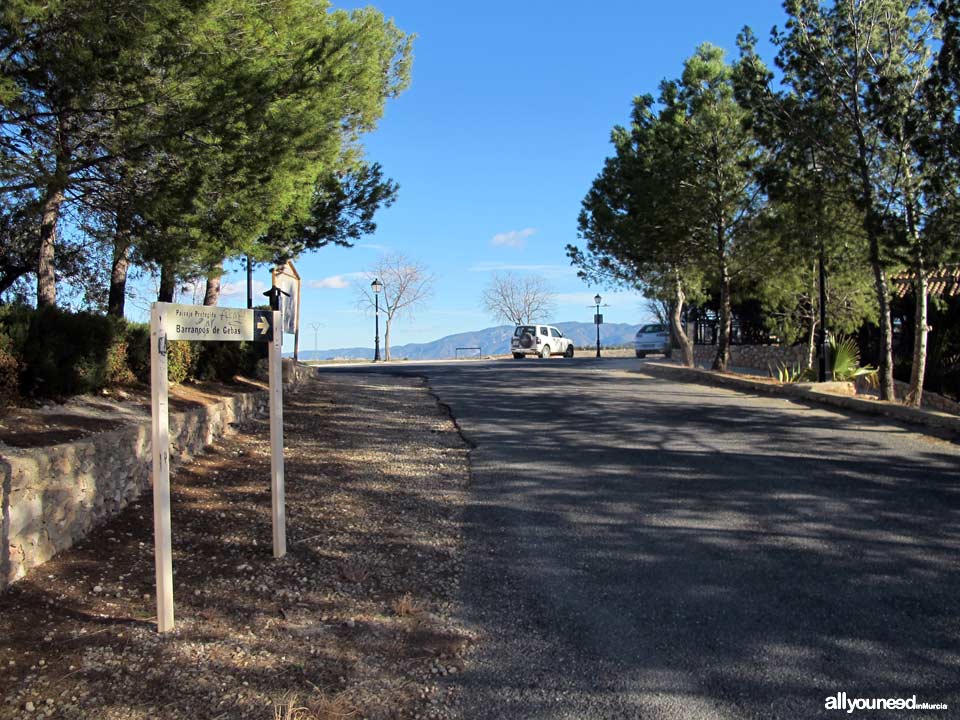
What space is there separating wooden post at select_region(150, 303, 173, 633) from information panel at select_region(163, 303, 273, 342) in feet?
0.28

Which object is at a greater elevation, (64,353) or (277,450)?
(64,353)

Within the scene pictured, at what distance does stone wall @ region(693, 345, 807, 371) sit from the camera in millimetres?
21656

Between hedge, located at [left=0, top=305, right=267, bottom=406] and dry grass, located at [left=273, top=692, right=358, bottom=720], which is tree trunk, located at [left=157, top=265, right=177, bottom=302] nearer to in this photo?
hedge, located at [left=0, top=305, right=267, bottom=406]

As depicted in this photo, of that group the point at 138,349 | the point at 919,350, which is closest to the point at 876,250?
the point at 919,350

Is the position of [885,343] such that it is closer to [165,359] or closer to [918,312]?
[918,312]

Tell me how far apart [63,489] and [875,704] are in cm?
491

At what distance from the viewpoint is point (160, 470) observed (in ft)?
13.5

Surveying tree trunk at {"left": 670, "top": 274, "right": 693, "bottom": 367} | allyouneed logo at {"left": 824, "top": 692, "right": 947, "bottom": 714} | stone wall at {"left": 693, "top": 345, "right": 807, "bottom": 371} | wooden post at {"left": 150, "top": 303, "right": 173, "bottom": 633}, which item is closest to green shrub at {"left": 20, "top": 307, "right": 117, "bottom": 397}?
wooden post at {"left": 150, "top": 303, "right": 173, "bottom": 633}

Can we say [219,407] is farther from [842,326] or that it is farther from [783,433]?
[842,326]

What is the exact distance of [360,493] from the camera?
7.19 m

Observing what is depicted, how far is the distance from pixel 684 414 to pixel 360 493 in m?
6.53

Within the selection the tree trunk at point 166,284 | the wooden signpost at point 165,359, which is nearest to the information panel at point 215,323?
the wooden signpost at point 165,359

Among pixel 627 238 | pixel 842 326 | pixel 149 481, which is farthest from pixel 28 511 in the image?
pixel 842 326

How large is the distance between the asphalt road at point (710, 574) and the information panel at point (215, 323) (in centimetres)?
218
